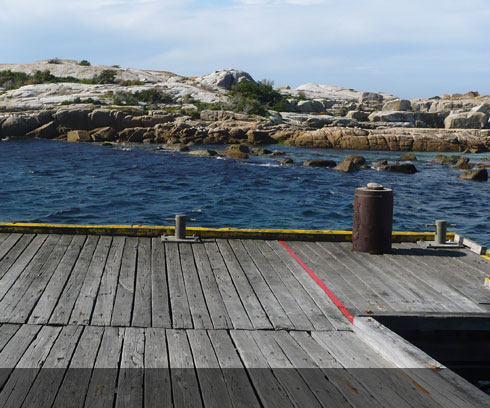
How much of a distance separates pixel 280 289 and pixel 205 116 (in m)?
53.4

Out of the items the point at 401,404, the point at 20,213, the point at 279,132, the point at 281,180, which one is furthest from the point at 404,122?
the point at 401,404

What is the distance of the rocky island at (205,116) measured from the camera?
51.6 metres

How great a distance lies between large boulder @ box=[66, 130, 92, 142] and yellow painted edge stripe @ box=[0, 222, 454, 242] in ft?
141

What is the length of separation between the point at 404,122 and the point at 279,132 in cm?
2540

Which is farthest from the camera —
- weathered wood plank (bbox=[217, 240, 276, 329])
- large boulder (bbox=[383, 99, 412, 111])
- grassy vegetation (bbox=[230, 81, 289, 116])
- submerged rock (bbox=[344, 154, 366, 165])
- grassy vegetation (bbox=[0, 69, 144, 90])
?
grassy vegetation (bbox=[0, 69, 144, 90])

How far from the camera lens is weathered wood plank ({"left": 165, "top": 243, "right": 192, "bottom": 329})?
17.9 ft

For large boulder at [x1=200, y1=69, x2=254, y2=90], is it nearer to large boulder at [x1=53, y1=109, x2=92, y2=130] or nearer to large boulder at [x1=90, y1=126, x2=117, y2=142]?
large boulder at [x1=53, y1=109, x2=92, y2=130]

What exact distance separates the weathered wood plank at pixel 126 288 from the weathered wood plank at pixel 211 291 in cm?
81

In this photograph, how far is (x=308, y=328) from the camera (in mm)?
5445

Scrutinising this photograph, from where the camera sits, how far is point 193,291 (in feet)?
20.8

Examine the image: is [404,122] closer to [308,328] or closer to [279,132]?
[279,132]

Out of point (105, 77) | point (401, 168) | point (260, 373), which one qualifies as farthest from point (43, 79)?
point (260, 373)

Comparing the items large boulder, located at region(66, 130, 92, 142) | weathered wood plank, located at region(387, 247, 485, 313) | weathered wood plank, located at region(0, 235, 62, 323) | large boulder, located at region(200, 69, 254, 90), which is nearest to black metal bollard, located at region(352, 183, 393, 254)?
weathered wood plank, located at region(387, 247, 485, 313)

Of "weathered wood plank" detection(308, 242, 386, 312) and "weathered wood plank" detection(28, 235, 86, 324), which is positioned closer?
"weathered wood plank" detection(28, 235, 86, 324)
